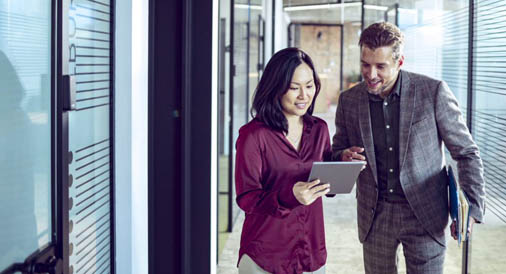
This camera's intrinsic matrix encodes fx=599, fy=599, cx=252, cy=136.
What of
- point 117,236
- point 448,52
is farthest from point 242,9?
point 117,236

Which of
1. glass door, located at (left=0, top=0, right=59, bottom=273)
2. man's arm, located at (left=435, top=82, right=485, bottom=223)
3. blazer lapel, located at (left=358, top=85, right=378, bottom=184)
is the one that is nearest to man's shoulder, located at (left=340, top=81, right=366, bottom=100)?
blazer lapel, located at (left=358, top=85, right=378, bottom=184)

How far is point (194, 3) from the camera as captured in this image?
105 inches

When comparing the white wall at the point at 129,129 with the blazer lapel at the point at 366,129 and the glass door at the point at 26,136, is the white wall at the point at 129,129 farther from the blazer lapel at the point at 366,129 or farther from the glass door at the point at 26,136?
the blazer lapel at the point at 366,129

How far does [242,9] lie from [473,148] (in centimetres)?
317

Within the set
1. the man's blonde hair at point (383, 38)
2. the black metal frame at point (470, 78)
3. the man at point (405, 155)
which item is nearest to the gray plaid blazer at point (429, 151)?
the man at point (405, 155)

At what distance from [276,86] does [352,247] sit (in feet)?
9.92

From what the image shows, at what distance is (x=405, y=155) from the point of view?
217 cm

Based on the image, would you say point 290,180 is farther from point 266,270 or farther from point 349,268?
point 349,268

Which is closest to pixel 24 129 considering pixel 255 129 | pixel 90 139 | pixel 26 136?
pixel 26 136

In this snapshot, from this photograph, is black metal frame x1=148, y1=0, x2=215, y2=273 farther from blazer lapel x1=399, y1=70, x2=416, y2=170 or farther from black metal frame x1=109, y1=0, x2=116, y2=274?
blazer lapel x1=399, y1=70, x2=416, y2=170

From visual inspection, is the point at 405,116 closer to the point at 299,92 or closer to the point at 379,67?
the point at 379,67

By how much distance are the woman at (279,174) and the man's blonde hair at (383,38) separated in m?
0.38

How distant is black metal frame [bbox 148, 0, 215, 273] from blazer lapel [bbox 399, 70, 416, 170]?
88 centimetres

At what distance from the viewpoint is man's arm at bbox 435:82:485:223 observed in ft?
6.97
